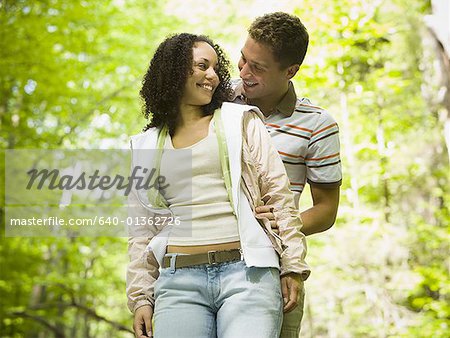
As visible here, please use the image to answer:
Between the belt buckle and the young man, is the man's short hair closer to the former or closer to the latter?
the young man

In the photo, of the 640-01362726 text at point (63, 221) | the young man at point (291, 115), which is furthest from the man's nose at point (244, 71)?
the 640-01362726 text at point (63, 221)

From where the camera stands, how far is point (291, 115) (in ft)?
7.38

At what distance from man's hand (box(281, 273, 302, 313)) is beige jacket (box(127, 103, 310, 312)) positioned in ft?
0.08

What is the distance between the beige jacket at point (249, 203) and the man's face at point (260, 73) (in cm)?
37

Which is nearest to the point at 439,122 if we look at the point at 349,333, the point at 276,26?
the point at 349,333

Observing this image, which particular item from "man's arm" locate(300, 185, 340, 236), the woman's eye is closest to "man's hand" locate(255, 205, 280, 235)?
"man's arm" locate(300, 185, 340, 236)

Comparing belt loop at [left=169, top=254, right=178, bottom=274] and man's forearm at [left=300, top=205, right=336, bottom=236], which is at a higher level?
man's forearm at [left=300, top=205, right=336, bottom=236]

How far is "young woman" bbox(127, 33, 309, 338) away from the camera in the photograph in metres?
1.67

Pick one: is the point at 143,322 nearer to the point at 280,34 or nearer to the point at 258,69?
the point at 258,69

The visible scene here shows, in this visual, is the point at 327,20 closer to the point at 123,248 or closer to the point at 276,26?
the point at 276,26

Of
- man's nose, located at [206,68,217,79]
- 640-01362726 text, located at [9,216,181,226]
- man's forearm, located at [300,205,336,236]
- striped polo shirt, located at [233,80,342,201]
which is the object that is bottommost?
640-01362726 text, located at [9,216,181,226]

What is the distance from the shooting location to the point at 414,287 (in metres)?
6.31

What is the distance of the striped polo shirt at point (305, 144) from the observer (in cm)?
219

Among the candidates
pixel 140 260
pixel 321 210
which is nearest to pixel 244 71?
pixel 321 210
